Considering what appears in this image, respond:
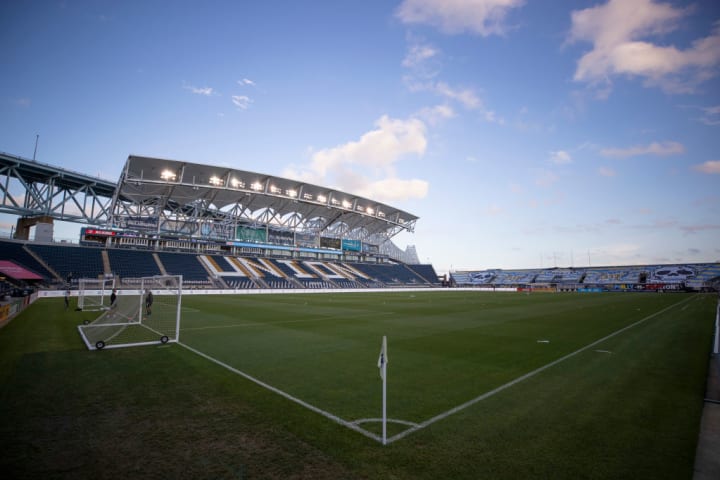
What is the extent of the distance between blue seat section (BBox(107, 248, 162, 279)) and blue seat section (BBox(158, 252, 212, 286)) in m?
1.65

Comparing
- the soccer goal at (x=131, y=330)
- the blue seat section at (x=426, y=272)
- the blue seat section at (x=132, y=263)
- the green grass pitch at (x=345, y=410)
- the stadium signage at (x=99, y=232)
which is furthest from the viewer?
the blue seat section at (x=426, y=272)

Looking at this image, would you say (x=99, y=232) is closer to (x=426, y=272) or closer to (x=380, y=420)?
(x=380, y=420)

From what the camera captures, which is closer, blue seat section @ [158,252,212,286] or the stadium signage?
blue seat section @ [158,252,212,286]

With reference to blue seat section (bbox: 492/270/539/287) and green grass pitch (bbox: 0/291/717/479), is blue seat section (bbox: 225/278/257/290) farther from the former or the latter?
blue seat section (bbox: 492/270/539/287)

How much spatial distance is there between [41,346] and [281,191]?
159 feet

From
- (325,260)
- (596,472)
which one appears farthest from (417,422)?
(325,260)

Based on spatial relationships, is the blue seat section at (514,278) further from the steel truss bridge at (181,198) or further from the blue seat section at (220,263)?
the blue seat section at (220,263)

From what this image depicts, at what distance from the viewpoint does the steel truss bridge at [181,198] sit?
44.4 meters

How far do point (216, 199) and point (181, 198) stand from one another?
514 cm

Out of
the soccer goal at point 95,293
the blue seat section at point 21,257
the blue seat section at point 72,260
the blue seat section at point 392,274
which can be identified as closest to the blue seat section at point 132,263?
the blue seat section at point 72,260

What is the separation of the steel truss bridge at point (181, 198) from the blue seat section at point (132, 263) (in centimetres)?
428

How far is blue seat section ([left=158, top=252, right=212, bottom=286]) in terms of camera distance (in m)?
46.0

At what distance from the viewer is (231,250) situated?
60.2m

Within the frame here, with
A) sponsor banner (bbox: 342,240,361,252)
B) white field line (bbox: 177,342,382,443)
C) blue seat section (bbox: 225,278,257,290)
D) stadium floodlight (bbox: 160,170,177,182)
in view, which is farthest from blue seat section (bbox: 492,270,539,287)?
white field line (bbox: 177,342,382,443)
